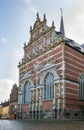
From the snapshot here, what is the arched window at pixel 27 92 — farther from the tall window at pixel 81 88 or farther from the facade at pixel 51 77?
the tall window at pixel 81 88

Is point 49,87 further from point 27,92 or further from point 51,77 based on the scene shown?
point 27,92

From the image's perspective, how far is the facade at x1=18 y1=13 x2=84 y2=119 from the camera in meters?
28.3

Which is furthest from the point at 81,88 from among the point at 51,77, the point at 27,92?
the point at 27,92

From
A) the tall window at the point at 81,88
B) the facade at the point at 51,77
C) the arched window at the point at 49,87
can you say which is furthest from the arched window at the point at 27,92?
the tall window at the point at 81,88

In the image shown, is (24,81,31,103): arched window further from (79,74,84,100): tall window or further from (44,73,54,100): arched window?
(79,74,84,100): tall window

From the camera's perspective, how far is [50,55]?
32.0 m

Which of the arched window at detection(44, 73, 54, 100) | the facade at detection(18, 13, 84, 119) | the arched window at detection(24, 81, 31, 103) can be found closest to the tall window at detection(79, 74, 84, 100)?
the facade at detection(18, 13, 84, 119)

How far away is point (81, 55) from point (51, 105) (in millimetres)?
9083

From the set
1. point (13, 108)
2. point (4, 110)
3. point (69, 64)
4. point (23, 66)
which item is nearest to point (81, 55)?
point (69, 64)

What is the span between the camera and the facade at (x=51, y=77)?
28.3 m

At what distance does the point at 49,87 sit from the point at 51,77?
1577 millimetres

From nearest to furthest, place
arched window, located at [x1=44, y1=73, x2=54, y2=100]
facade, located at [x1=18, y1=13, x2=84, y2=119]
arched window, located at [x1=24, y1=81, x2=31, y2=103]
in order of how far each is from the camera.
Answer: facade, located at [x1=18, y1=13, x2=84, y2=119] → arched window, located at [x1=44, y1=73, x2=54, y2=100] → arched window, located at [x1=24, y1=81, x2=31, y2=103]

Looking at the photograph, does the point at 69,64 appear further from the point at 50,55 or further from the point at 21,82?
the point at 21,82

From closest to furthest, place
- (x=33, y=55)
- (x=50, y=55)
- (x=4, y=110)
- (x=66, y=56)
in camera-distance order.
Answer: (x=66, y=56) → (x=50, y=55) → (x=33, y=55) → (x=4, y=110)
